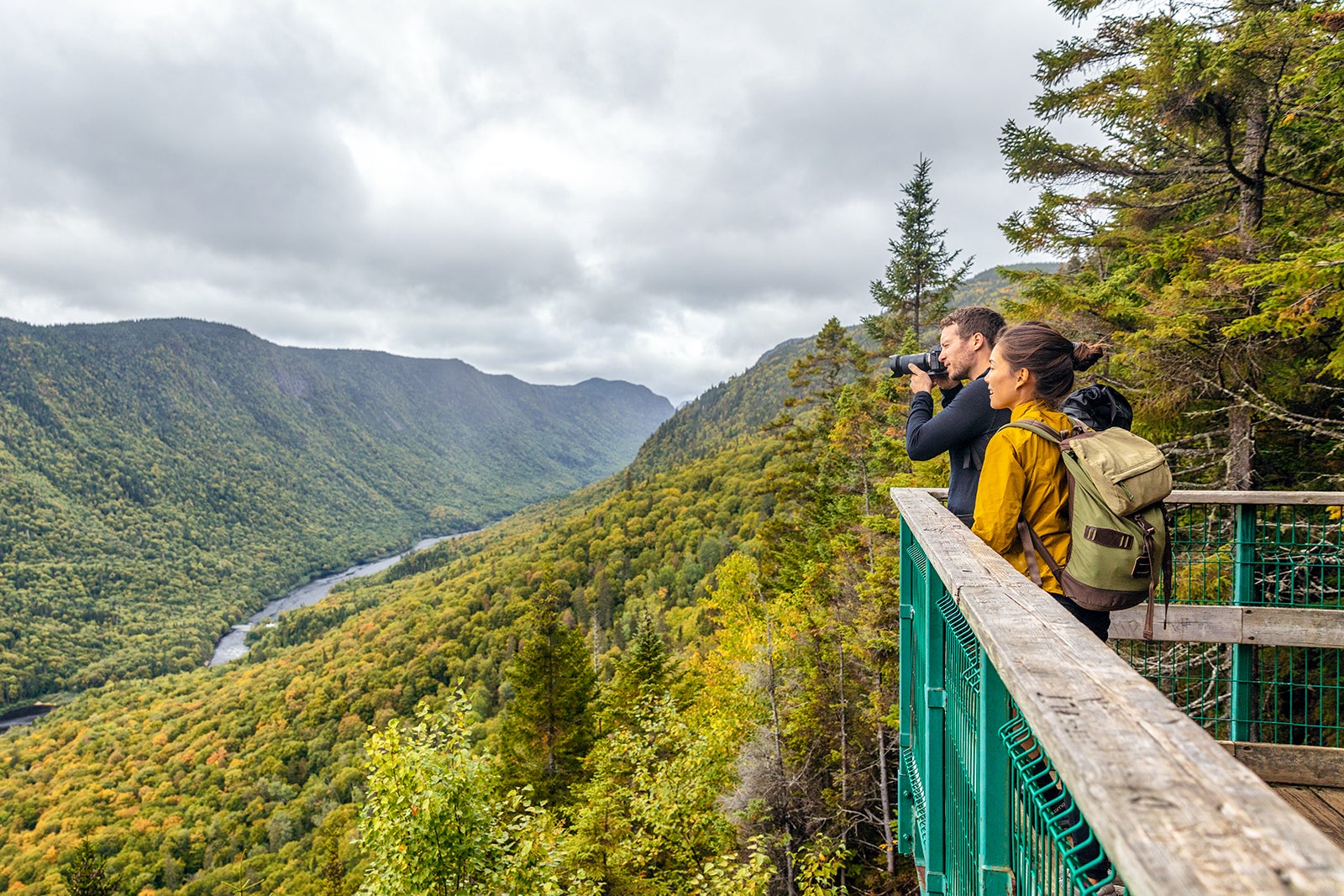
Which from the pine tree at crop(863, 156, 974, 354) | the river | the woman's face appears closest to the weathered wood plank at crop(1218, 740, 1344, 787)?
the woman's face

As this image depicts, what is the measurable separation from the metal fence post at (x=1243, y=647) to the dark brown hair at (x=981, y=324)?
198 cm

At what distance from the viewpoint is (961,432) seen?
267 centimetres

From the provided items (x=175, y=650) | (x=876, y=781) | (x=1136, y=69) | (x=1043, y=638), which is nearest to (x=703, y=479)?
(x=876, y=781)

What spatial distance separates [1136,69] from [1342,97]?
8.22ft

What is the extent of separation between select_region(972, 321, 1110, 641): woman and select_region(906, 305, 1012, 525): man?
31 centimetres

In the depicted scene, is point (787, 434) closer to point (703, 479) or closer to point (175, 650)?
point (703, 479)

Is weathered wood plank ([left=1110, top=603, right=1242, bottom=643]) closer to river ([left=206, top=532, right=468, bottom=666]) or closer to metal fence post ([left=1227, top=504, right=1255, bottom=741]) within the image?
metal fence post ([left=1227, top=504, right=1255, bottom=741])

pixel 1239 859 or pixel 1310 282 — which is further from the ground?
pixel 1310 282

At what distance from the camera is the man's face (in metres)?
2.88

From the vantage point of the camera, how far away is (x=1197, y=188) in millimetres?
7602

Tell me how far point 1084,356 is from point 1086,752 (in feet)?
6.57

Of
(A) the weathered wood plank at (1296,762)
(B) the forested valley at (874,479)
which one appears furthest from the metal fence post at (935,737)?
(B) the forested valley at (874,479)

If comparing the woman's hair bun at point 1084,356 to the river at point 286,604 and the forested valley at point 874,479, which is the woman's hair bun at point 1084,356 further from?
the river at point 286,604

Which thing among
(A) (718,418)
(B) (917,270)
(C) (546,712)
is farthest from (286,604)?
(B) (917,270)
